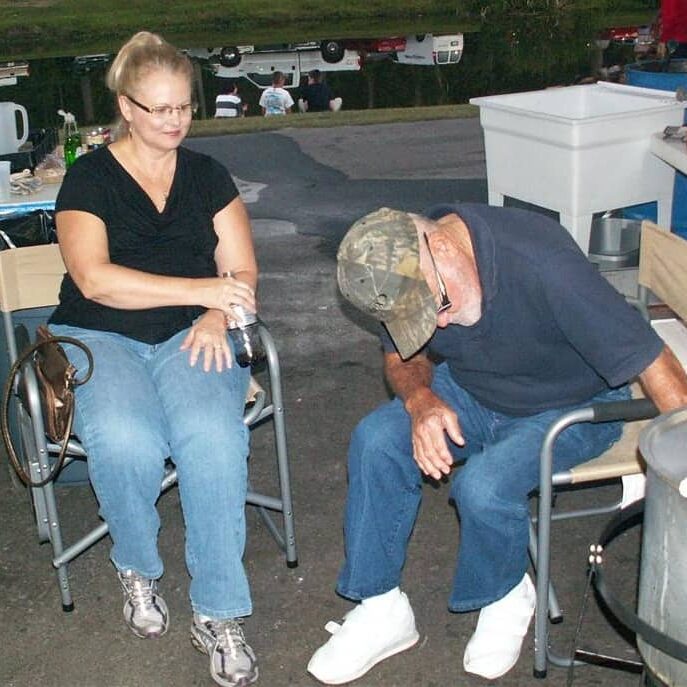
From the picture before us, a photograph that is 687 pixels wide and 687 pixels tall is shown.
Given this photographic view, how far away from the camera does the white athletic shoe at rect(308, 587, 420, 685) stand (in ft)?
9.71

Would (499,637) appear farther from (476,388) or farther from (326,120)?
(326,120)

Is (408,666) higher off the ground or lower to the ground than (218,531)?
lower

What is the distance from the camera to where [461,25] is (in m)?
27.2

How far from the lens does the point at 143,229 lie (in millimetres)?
3303

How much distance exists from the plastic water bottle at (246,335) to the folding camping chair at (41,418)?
0.09ft

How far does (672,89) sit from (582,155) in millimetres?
1314

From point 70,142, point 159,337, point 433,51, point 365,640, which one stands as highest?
point 70,142

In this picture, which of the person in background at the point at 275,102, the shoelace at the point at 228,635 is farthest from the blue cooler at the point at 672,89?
the person in background at the point at 275,102

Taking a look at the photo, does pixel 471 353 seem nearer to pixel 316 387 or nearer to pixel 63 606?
pixel 63 606

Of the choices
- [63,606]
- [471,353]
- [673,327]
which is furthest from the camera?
[673,327]

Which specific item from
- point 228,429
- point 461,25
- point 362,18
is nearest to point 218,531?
point 228,429

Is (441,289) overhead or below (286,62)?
overhead

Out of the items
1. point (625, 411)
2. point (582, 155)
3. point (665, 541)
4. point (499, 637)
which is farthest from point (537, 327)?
point (582, 155)

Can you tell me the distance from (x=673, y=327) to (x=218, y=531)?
1617mm
